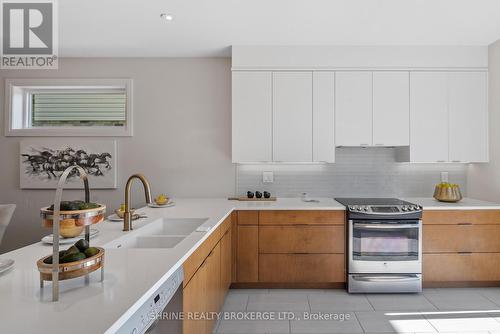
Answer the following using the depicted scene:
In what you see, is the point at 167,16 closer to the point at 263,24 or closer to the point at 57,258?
the point at 263,24

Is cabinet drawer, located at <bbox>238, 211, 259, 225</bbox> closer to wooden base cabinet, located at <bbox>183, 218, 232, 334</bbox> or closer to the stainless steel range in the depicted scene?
wooden base cabinet, located at <bbox>183, 218, 232, 334</bbox>

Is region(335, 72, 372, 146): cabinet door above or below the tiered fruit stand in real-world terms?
above

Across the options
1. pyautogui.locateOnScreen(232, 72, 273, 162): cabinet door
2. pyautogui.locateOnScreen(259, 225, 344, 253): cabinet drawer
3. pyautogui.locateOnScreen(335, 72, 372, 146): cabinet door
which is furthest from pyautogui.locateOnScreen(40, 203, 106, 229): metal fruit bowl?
pyautogui.locateOnScreen(335, 72, 372, 146): cabinet door

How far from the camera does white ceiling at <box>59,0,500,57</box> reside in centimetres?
239

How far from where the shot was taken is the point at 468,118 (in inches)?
125

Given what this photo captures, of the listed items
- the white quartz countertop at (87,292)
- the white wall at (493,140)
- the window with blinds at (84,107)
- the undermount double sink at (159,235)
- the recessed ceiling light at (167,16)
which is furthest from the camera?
the window with blinds at (84,107)

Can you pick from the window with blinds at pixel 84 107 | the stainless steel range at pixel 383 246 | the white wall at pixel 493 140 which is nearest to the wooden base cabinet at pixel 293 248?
the stainless steel range at pixel 383 246

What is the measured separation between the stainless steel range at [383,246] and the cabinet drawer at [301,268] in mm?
134

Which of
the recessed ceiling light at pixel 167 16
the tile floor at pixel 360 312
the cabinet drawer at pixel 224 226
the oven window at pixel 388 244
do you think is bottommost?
the tile floor at pixel 360 312

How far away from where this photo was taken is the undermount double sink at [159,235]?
1.71 metres

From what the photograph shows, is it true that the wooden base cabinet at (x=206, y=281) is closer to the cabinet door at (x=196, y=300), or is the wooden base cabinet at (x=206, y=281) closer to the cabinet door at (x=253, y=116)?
the cabinet door at (x=196, y=300)

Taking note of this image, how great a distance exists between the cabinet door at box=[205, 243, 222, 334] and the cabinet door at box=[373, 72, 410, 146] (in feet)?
7.08

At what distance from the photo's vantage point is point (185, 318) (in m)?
1.38

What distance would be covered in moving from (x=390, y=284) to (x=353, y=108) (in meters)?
1.83
